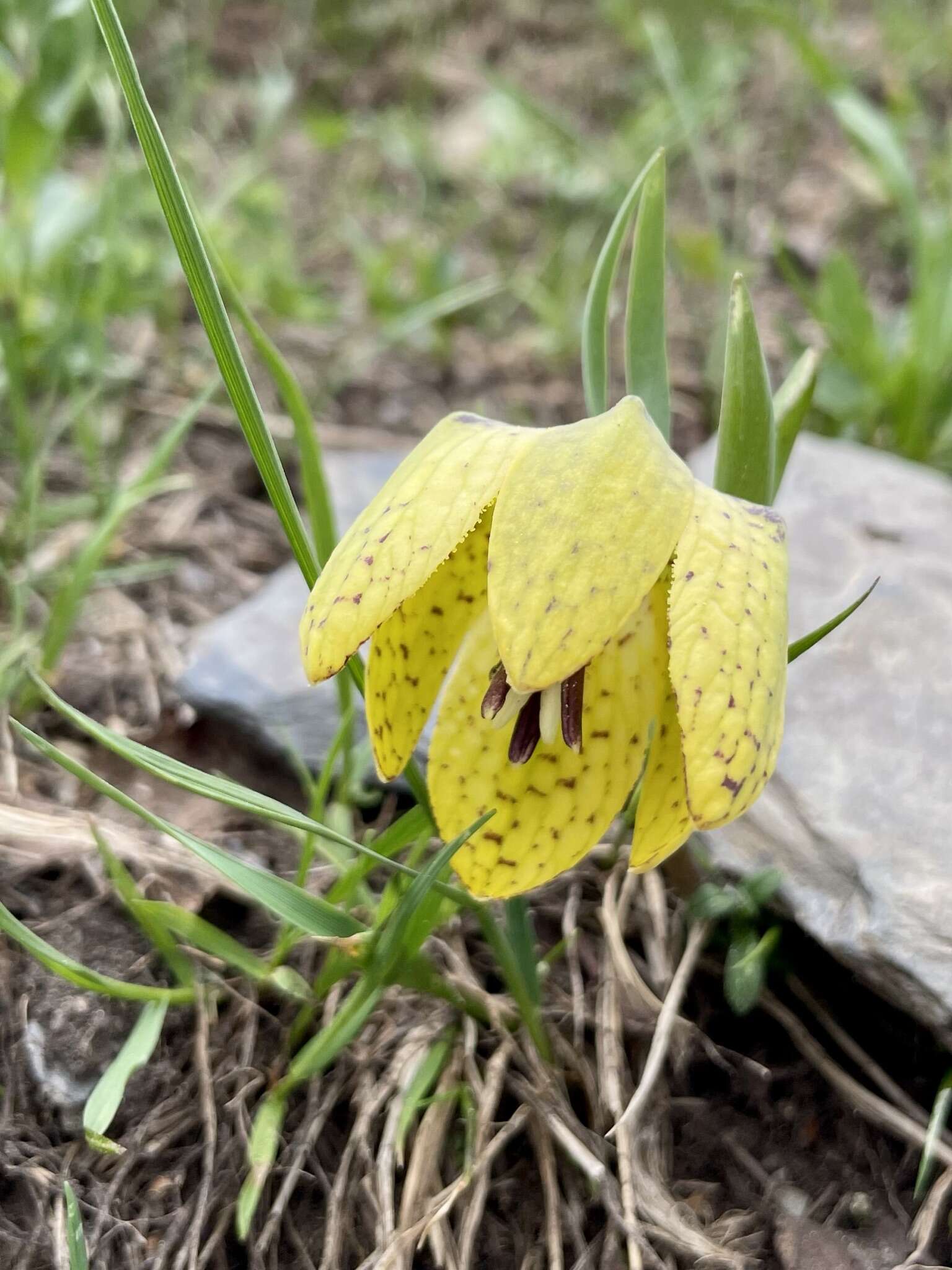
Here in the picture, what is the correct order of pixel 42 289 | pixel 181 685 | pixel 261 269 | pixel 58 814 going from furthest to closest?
1. pixel 261 269
2. pixel 42 289
3. pixel 181 685
4. pixel 58 814

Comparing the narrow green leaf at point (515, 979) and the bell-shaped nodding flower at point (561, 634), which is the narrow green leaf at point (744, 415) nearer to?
the bell-shaped nodding flower at point (561, 634)

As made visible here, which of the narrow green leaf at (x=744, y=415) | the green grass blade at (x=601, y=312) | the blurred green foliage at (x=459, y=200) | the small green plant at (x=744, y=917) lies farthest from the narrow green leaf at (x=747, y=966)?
the blurred green foliage at (x=459, y=200)

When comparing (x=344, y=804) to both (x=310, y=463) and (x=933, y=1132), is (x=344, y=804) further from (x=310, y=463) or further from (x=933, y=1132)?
(x=933, y=1132)

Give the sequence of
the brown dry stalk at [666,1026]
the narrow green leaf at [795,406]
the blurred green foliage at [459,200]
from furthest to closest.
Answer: the blurred green foliage at [459,200]
the narrow green leaf at [795,406]
the brown dry stalk at [666,1026]

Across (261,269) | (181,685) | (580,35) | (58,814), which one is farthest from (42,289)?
(580,35)

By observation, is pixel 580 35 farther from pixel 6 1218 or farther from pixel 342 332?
pixel 6 1218

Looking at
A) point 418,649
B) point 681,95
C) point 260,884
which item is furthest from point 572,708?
point 681,95

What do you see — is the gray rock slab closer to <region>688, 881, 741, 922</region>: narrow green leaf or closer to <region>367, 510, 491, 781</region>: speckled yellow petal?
<region>688, 881, 741, 922</region>: narrow green leaf
